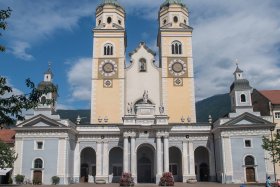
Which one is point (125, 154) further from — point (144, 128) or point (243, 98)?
point (243, 98)

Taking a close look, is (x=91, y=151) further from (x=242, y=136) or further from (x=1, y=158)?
(x=242, y=136)

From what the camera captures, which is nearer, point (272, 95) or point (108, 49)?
point (272, 95)

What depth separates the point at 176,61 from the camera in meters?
62.6

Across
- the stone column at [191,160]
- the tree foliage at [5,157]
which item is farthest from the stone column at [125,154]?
the tree foliage at [5,157]

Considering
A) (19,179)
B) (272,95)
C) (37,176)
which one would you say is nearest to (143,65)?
(272,95)

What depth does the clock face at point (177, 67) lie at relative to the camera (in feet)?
203

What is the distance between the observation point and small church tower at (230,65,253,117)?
5294 centimetres

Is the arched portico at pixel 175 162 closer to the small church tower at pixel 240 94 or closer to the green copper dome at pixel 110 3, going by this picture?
the small church tower at pixel 240 94

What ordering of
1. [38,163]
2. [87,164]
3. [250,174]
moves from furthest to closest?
[87,164], [38,163], [250,174]

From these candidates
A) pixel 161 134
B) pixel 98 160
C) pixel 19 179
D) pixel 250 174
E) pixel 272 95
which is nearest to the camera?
pixel 19 179

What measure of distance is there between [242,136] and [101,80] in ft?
84.9

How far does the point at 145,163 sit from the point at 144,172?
1426 mm

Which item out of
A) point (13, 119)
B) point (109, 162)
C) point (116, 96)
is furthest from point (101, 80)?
point (13, 119)

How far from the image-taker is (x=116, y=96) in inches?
2367
